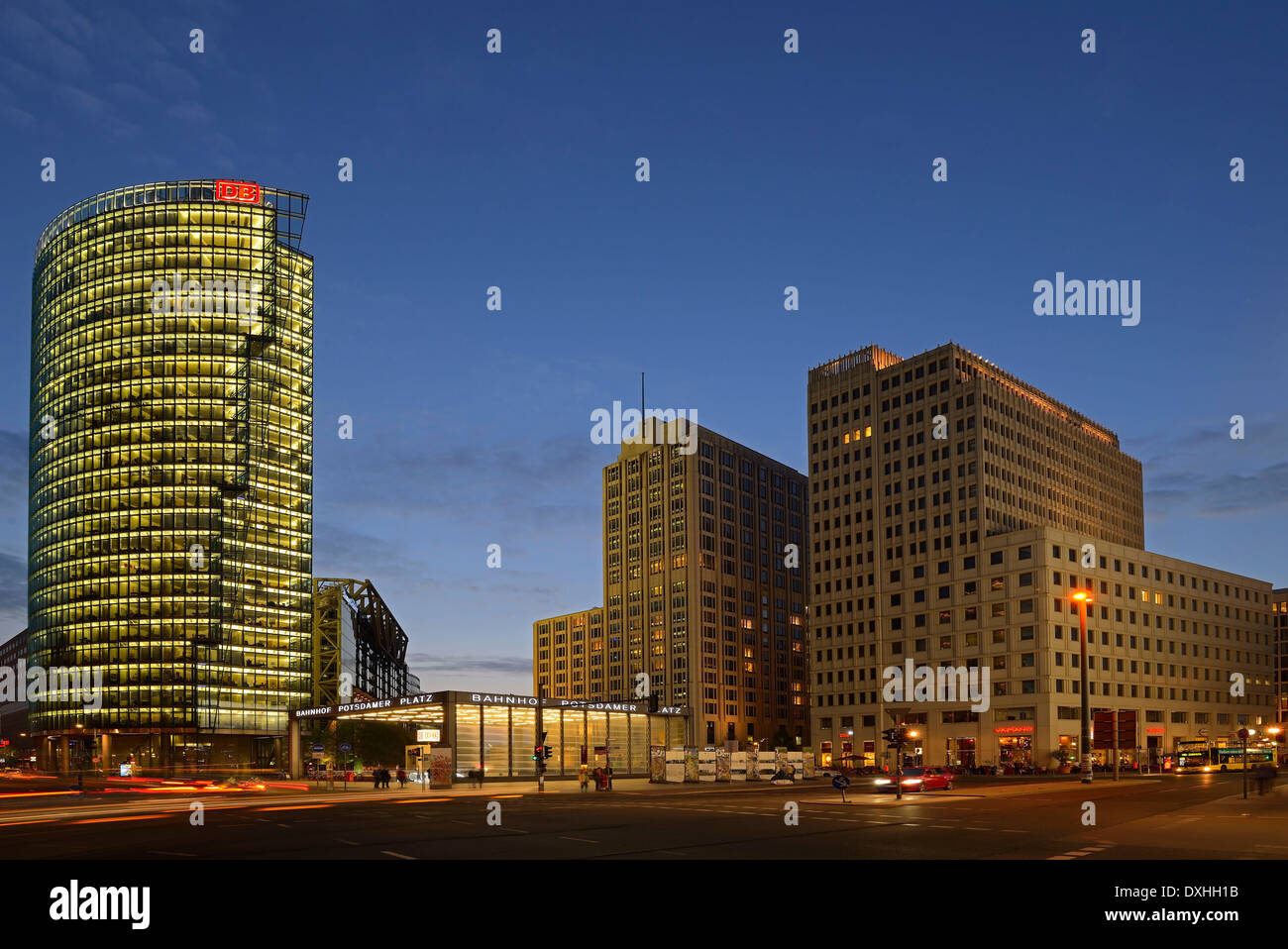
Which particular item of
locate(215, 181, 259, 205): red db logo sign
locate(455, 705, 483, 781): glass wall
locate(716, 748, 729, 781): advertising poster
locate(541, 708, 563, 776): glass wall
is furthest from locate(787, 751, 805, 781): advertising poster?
locate(215, 181, 259, 205): red db logo sign

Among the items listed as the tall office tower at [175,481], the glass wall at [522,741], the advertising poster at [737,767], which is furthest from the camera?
the tall office tower at [175,481]

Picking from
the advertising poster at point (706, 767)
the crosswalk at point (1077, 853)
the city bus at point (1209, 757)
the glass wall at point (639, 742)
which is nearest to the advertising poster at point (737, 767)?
the advertising poster at point (706, 767)

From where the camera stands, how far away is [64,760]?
6491 inches

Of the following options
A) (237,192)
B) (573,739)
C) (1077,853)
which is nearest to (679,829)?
(1077,853)

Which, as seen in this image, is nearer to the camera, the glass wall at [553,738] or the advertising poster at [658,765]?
the advertising poster at [658,765]

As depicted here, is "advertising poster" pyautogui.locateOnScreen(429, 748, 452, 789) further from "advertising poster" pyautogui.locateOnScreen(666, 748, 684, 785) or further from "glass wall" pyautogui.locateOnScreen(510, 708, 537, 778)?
"glass wall" pyautogui.locateOnScreen(510, 708, 537, 778)

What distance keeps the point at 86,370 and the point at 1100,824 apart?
165m

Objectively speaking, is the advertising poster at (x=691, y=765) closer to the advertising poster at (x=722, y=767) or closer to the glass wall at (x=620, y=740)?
the advertising poster at (x=722, y=767)

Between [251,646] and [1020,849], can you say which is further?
[251,646]

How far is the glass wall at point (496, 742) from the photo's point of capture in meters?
97.9

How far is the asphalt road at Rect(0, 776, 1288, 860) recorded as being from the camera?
2547cm

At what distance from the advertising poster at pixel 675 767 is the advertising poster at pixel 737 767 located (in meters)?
5.61
